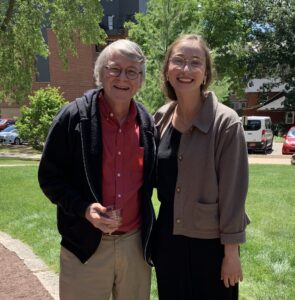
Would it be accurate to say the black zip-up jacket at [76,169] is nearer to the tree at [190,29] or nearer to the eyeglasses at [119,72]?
the eyeglasses at [119,72]

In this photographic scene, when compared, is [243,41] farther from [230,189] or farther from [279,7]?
[230,189]

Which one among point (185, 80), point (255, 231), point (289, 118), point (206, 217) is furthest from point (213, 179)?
point (289, 118)

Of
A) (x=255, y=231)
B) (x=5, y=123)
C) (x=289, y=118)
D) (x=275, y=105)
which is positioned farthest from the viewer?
(x=275, y=105)

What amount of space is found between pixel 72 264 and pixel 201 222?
2.43ft

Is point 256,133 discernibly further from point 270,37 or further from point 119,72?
point 119,72

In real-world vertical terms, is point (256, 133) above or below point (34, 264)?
below

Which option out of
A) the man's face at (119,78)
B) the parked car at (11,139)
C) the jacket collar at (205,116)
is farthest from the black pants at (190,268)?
the parked car at (11,139)

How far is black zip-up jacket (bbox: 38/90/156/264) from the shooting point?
2459 millimetres

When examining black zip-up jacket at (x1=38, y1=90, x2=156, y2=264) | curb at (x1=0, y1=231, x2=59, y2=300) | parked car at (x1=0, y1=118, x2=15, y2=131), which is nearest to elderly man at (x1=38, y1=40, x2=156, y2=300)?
black zip-up jacket at (x1=38, y1=90, x2=156, y2=264)

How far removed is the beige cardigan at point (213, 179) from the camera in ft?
7.89

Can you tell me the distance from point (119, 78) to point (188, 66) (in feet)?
1.21

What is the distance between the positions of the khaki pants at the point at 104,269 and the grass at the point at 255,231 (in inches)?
53.2

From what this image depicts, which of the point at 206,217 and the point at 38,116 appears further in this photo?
the point at 38,116

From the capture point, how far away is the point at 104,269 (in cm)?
261
